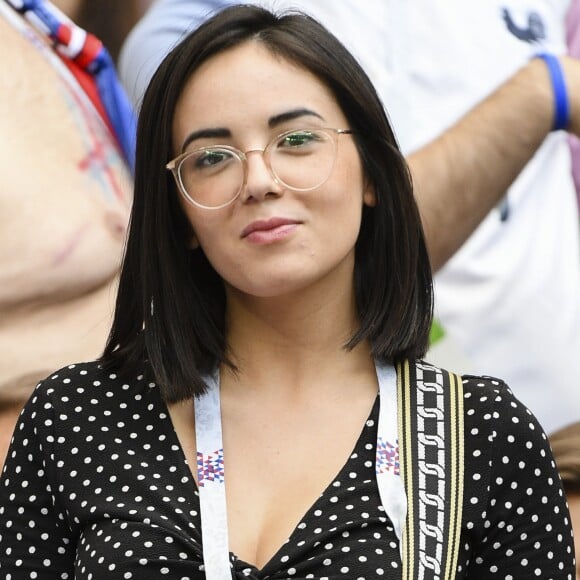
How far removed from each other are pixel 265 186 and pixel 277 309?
227 millimetres

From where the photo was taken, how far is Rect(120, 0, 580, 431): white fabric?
254 centimetres

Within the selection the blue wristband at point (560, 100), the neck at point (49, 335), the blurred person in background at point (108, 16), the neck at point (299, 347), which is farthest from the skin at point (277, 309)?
the blue wristband at point (560, 100)

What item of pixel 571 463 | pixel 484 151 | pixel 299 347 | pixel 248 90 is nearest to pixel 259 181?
pixel 248 90

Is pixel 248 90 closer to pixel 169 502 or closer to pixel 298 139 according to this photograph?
pixel 298 139

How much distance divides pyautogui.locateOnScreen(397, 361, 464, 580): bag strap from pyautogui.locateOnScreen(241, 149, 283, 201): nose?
1.11 ft

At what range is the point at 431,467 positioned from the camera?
65.9 inches

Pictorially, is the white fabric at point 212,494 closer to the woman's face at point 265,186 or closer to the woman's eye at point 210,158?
the woman's face at point 265,186

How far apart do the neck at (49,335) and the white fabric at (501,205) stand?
0.55 meters

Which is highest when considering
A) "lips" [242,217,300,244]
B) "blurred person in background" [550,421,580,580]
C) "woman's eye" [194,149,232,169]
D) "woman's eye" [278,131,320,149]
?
"woman's eye" [278,131,320,149]

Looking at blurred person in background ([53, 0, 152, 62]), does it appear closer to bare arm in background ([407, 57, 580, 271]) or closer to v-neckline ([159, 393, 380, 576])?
bare arm in background ([407, 57, 580, 271])

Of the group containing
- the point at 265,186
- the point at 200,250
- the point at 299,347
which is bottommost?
the point at 299,347

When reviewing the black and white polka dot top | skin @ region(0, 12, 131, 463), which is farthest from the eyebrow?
skin @ region(0, 12, 131, 463)

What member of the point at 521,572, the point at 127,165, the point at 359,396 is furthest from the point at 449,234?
the point at 521,572

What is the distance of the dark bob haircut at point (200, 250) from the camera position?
5.75 feet
